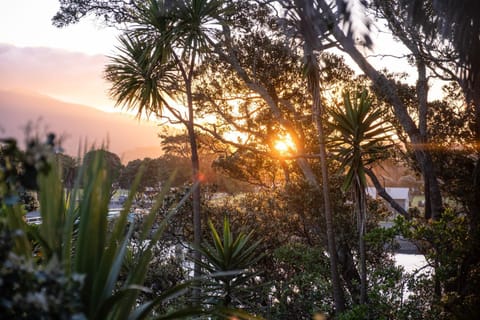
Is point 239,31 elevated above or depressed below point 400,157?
above

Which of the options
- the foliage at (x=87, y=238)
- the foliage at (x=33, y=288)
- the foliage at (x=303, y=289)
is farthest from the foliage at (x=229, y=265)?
the foliage at (x=33, y=288)

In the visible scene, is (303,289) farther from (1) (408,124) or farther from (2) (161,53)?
(2) (161,53)

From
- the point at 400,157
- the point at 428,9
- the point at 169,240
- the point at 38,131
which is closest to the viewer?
the point at 38,131

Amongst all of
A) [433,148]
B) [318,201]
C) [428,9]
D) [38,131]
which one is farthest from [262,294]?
[38,131]

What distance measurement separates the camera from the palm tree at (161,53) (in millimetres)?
8492

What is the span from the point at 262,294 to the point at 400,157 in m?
5.06

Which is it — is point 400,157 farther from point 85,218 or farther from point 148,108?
point 85,218

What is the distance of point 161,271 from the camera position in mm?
9859

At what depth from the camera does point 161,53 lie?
883 centimetres

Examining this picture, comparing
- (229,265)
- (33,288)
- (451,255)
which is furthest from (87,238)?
(451,255)

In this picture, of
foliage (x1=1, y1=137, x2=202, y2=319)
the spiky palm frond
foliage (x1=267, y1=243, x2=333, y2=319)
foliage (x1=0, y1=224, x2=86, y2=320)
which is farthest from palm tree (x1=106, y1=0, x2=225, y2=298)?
foliage (x1=0, y1=224, x2=86, y2=320)

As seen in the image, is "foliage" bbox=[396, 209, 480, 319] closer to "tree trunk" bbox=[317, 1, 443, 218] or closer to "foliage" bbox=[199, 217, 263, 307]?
"foliage" bbox=[199, 217, 263, 307]

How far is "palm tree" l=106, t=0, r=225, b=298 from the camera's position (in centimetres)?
849

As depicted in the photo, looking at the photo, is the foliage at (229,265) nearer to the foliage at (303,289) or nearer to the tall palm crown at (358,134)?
the tall palm crown at (358,134)
